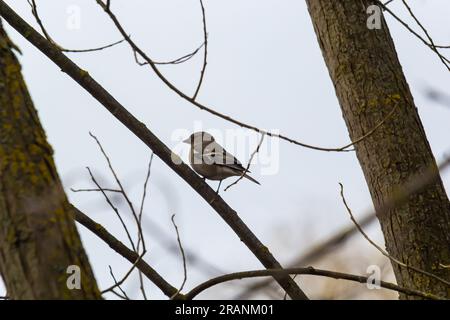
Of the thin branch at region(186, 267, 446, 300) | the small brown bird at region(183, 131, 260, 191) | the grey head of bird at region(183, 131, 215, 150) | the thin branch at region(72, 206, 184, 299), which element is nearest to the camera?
the thin branch at region(186, 267, 446, 300)

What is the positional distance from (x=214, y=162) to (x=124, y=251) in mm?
1994

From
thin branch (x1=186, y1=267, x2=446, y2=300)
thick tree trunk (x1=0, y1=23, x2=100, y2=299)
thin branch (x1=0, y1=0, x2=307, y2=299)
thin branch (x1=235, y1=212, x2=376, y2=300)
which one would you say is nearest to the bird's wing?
thin branch (x1=0, y1=0, x2=307, y2=299)

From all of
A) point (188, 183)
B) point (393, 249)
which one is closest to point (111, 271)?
point (188, 183)

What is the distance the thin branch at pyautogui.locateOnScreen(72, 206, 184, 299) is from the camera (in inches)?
122

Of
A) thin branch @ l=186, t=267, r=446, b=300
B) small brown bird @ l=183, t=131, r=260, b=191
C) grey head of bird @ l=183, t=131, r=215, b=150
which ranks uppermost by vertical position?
grey head of bird @ l=183, t=131, r=215, b=150

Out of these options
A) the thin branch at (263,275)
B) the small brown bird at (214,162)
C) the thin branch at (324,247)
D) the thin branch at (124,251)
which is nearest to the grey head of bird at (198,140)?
the small brown bird at (214,162)

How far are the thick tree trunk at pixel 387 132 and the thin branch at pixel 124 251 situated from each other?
3.89 feet

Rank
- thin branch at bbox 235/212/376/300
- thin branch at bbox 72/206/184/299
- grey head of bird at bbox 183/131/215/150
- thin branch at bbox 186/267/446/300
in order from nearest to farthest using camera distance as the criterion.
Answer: thin branch at bbox 235/212/376/300, thin branch at bbox 186/267/446/300, thin branch at bbox 72/206/184/299, grey head of bird at bbox 183/131/215/150

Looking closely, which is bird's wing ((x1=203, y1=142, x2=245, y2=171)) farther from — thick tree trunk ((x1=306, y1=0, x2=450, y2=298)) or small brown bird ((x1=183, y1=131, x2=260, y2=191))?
thick tree trunk ((x1=306, y1=0, x2=450, y2=298))

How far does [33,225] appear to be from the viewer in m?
1.86

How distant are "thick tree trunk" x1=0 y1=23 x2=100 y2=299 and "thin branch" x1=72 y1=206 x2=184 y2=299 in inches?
43.7

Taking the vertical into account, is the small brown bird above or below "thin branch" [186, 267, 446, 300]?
above

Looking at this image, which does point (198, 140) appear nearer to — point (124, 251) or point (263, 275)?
point (124, 251)
